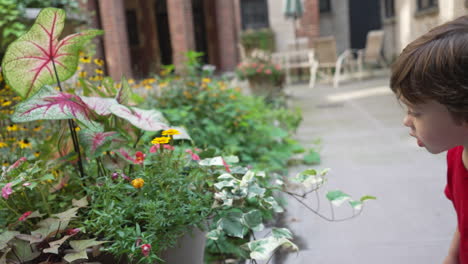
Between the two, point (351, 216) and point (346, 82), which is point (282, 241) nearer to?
point (351, 216)

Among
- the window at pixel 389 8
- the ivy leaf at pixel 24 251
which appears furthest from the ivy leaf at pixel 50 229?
the window at pixel 389 8

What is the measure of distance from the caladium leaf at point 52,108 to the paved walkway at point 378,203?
3.49ft

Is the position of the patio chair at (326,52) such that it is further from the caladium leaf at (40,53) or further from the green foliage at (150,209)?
the green foliage at (150,209)

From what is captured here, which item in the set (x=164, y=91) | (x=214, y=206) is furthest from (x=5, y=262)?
(x=164, y=91)

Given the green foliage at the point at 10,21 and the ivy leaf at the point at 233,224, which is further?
the green foliage at the point at 10,21

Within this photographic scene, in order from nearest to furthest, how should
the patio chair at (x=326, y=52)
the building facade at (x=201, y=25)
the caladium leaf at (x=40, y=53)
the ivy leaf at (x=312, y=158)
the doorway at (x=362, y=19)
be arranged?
the caladium leaf at (x=40, y=53) < the ivy leaf at (x=312, y=158) < the patio chair at (x=326, y=52) < the building facade at (x=201, y=25) < the doorway at (x=362, y=19)

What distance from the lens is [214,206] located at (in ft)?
4.76

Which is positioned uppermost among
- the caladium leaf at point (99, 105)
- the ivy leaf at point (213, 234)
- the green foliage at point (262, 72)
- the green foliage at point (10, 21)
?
the green foliage at point (10, 21)

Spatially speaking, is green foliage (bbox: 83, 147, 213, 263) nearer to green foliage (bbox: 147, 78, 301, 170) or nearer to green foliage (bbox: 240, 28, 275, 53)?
green foliage (bbox: 147, 78, 301, 170)

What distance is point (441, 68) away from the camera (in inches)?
37.3

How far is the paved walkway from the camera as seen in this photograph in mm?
1904

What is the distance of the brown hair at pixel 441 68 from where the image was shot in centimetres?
93

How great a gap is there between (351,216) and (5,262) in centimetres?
171

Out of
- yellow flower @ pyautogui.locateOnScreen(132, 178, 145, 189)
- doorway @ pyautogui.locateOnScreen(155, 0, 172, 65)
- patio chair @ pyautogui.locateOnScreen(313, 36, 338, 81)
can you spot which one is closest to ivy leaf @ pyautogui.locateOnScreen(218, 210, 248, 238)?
yellow flower @ pyautogui.locateOnScreen(132, 178, 145, 189)
